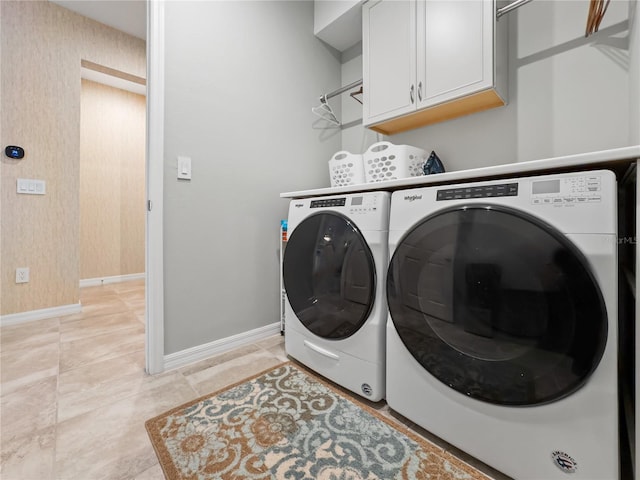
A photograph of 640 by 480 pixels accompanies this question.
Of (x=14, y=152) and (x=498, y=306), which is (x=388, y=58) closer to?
(x=498, y=306)

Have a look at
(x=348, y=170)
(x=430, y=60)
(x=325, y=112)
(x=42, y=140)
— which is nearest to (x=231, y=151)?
(x=348, y=170)

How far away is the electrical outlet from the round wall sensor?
85 centimetres

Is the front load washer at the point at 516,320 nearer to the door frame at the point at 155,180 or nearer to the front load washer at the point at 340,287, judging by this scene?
the front load washer at the point at 340,287

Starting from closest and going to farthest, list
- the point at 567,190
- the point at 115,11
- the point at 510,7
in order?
1. the point at 567,190
2. the point at 510,7
3. the point at 115,11

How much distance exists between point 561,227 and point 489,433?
62cm

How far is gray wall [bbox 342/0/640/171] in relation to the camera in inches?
48.0

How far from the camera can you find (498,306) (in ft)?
2.53

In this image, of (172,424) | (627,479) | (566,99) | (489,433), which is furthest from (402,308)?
(566,99)

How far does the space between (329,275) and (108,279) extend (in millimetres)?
3649

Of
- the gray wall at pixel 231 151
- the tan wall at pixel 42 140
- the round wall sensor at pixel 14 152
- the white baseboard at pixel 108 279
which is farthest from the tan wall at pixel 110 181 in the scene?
the gray wall at pixel 231 151

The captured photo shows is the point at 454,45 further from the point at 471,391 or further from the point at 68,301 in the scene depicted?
the point at 68,301

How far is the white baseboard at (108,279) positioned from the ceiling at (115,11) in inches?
110

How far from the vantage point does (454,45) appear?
1.39 m

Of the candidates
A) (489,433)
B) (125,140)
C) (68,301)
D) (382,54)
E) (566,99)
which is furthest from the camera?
(125,140)
